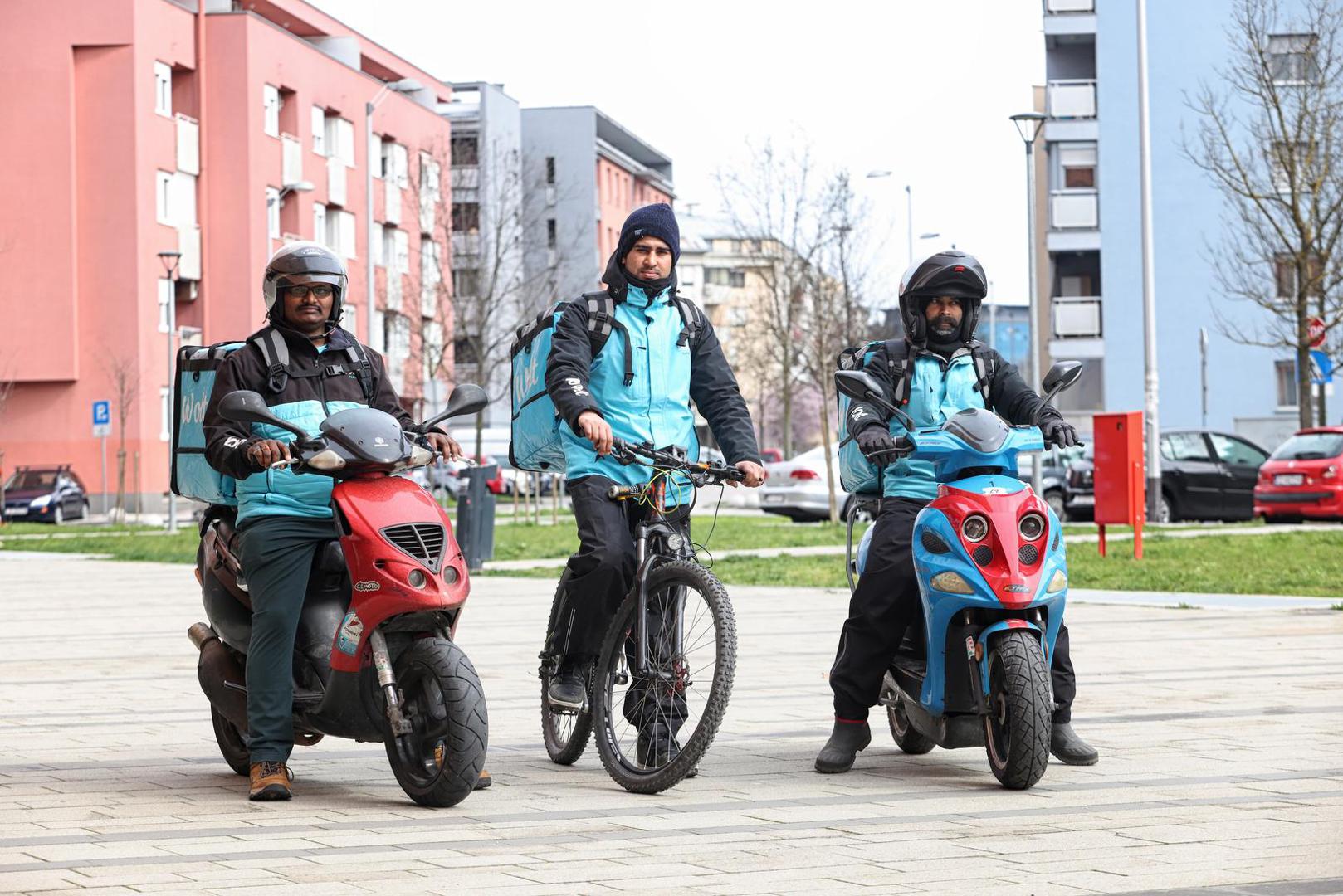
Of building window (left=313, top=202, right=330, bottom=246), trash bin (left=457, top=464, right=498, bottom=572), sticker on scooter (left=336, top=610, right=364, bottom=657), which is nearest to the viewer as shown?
sticker on scooter (left=336, top=610, right=364, bottom=657)

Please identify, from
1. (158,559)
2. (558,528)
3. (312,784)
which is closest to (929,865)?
(312,784)

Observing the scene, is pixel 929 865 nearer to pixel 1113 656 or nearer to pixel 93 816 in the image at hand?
pixel 93 816

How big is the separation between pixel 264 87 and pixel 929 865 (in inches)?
2117

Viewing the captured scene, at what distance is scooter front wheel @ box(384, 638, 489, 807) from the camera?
6172 millimetres

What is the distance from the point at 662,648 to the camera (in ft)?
21.9

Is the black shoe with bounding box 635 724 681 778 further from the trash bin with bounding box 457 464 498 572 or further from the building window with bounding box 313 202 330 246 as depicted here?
the building window with bounding box 313 202 330 246

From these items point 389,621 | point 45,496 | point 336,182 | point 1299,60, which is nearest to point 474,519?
point 389,621

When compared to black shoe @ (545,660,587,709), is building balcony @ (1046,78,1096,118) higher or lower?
higher

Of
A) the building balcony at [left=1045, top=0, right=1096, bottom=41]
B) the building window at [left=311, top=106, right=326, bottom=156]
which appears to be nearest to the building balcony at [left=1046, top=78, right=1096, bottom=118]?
the building balcony at [left=1045, top=0, right=1096, bottom=41]

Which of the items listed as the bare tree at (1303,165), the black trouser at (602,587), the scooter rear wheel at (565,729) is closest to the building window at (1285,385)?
the bare tree at (1303,165)

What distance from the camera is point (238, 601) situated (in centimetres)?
693

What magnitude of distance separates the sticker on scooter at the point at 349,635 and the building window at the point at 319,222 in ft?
180

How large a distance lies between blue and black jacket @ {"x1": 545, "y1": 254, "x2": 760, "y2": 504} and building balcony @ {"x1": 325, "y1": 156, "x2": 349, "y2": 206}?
55642 millimetres

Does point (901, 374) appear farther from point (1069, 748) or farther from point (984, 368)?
point (1069, 748)
